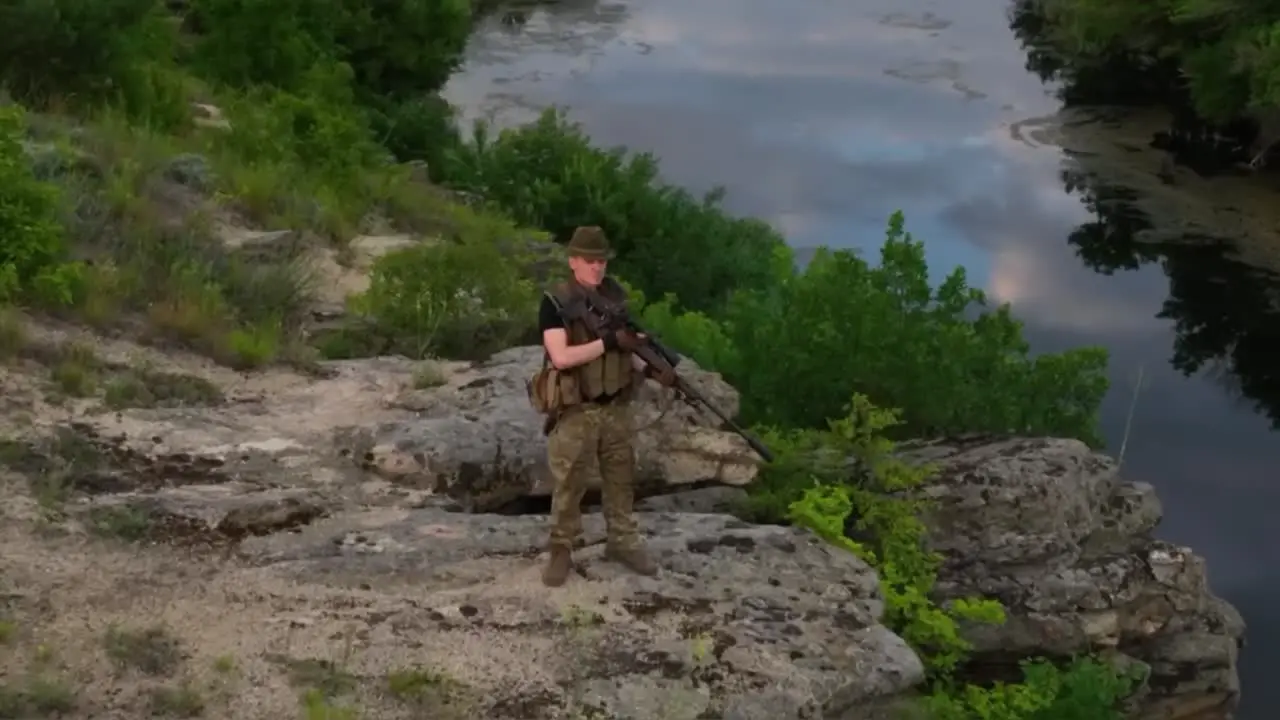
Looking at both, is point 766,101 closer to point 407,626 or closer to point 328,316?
point 328,316

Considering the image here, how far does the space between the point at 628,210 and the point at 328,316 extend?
9.80 metres

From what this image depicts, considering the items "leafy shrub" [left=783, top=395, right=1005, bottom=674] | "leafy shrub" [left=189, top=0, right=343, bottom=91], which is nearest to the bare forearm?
"leafy shrub" [left=783, top=395, right=1005, bottom=674]

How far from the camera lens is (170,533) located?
760cm

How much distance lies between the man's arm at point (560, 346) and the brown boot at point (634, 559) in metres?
1.25

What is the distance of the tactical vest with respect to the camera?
7.09 metres

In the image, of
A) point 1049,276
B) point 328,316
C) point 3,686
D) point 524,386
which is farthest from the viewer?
point 1049,276

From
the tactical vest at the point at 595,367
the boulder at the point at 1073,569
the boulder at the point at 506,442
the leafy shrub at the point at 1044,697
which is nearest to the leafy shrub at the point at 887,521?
the leafy shrub at the point at 1044,697

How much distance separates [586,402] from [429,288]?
5147 mm

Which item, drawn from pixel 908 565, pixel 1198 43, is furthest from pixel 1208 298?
pixel 908 565

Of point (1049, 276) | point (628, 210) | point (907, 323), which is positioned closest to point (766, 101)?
point (1049, 276)

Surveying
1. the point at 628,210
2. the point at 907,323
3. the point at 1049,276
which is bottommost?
the point at 1049,276

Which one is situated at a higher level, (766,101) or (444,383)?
(444,383)

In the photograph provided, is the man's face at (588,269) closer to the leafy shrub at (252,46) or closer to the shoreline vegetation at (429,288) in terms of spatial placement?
the shoreline vegetation at (429,288)

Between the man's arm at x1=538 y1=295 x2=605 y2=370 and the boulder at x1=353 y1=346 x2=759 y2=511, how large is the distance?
209 cm
